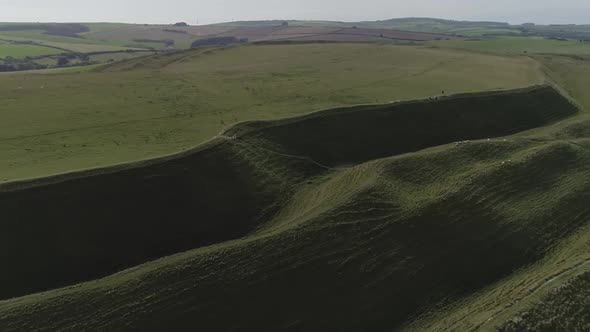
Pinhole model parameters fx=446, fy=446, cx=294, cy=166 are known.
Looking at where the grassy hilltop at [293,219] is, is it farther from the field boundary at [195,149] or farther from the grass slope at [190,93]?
the grass slope at [190,93]

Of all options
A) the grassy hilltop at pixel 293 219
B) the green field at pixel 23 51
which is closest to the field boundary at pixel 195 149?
the grassy hilltop at pixel 293 219

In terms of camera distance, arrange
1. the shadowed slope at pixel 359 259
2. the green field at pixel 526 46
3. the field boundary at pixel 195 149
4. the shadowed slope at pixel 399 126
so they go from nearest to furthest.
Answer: the shadowed slope at pixel 359 259 < the field boundary at pixel 195 149 < the shadowed slope at pixel 399 126 < the green field at pixel 526 46

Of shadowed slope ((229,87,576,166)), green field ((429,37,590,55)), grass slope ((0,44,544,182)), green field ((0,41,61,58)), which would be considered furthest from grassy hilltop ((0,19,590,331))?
green field ((429,37,590,55))

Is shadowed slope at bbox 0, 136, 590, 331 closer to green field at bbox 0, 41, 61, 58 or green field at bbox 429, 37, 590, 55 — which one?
green field at bbox 429, 37, 590, 55

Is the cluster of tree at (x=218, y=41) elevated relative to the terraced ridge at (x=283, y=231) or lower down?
elevated

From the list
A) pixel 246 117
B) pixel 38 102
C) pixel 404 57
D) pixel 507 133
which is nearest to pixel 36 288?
pixel 246 117

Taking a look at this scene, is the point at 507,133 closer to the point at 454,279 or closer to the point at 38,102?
the point at 454,279

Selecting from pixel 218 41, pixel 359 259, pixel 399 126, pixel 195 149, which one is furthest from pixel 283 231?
pixel 218 41

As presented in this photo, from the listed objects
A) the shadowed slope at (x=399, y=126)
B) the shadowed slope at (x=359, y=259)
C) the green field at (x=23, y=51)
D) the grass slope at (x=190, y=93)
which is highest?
the green field at (x=23, y=51)
